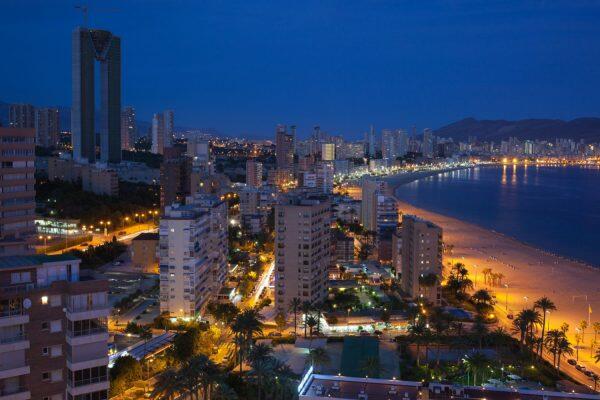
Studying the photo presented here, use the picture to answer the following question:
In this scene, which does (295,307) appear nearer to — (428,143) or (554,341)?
(554,341)

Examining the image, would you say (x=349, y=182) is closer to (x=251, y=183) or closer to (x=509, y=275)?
(x=251, y=183)

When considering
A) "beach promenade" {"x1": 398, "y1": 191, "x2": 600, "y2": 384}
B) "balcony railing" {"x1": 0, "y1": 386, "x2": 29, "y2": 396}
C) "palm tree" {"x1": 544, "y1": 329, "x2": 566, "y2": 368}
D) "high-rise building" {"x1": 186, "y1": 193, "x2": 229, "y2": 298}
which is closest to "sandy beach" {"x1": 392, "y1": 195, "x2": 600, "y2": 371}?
"beach promenade" {"x1": 398, "y1": 191, "x2": 600, "y2": 384}

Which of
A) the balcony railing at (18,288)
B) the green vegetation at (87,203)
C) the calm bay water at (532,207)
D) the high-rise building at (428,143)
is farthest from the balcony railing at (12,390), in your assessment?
the high-rise building at (428,143)

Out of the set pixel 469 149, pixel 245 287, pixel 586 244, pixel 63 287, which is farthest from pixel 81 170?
pixel 469 149

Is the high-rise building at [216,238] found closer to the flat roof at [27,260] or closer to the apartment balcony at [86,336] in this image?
the flat roof at [27,260]

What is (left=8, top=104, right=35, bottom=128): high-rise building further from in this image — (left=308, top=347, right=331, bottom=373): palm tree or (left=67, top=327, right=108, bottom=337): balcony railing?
(left=67, top=327, right=108, bottom=337): balcony railing
